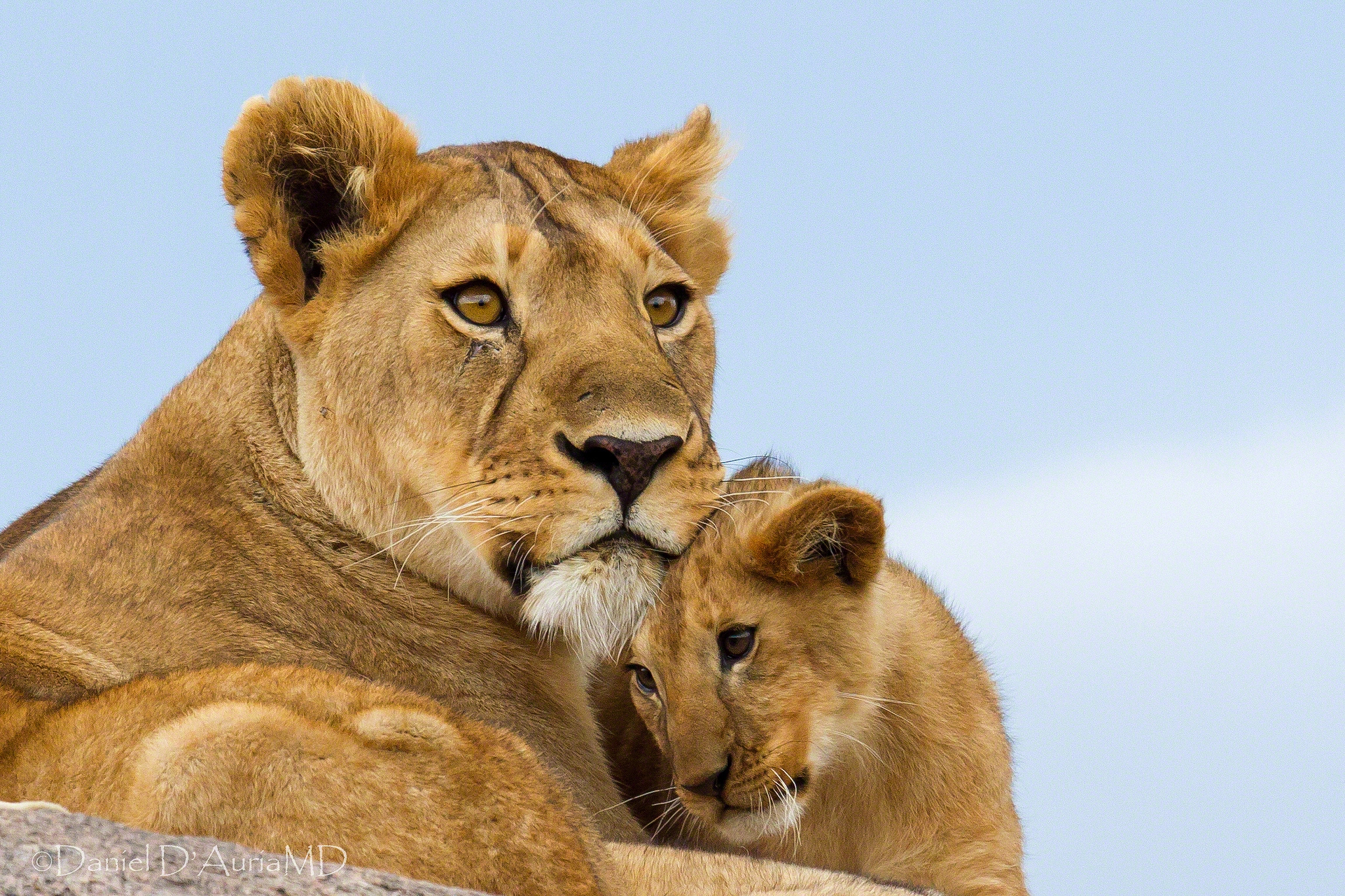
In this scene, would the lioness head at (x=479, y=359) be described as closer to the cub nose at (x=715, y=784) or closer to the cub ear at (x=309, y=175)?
the cub ear at (x=309, y=175)

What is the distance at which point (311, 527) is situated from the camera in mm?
4391

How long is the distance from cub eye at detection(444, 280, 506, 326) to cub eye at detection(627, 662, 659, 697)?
131 cm

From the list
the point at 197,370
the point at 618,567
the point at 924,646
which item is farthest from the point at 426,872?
the point at 924,646

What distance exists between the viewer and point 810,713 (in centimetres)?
487

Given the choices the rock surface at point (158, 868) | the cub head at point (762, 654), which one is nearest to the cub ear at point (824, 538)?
the cub head at point (762, 654)

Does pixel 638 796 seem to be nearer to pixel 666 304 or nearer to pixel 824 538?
pixel 824 538

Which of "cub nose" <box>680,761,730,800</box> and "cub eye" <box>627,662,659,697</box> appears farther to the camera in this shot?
"cub eye" <box>627,662,659,697</box>

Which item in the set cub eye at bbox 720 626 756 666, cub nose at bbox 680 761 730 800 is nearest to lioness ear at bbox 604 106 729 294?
cub eye at bbox 720 626 756 666

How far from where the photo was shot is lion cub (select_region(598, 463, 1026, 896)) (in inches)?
186

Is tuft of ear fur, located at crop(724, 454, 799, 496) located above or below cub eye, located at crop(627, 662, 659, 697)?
above

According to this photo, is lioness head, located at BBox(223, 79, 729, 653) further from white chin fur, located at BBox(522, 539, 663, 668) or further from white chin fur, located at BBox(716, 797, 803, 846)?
white chin fur, located at BBox(716, 797, 803, 846)

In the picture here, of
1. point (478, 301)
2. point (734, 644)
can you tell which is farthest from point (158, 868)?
point (734, 644)

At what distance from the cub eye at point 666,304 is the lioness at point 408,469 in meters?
0.01

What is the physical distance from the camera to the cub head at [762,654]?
4.68 m
